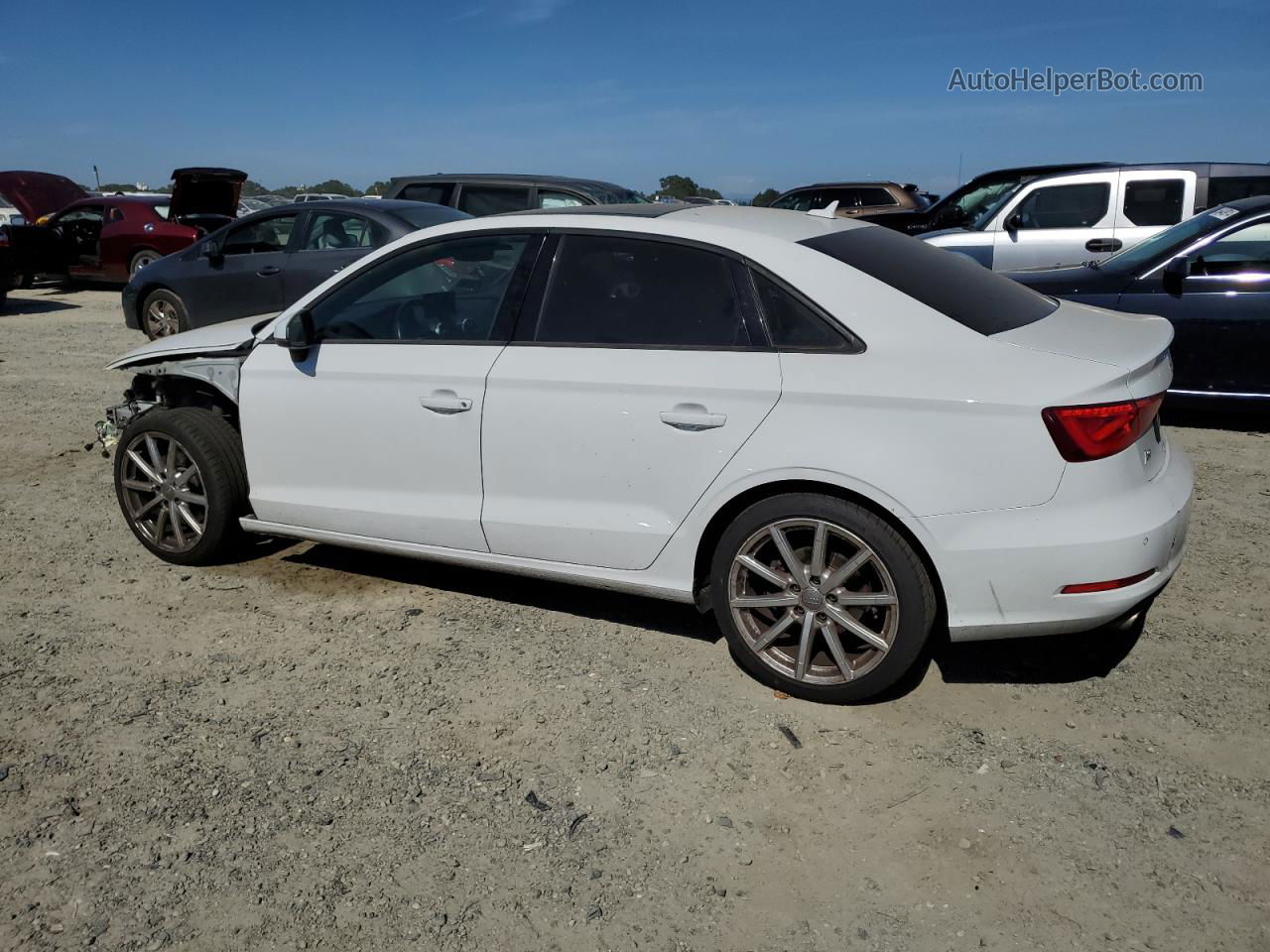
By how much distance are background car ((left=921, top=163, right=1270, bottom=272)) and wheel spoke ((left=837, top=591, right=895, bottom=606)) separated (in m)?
8.07

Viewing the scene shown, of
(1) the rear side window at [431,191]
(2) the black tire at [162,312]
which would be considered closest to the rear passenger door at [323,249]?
(2) the black tire at [162,312]

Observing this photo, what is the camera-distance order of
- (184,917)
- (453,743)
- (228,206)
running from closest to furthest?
(184,917), (453,743), (228,206)

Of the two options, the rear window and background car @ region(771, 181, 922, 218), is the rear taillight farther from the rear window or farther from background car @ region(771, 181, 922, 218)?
background car @ region(771, 181, 922, 218)

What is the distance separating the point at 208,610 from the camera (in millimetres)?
4602

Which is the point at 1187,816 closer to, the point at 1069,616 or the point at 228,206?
the point at 1069,616

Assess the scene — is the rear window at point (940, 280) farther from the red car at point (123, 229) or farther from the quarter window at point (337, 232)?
the red car at point (123, 229)

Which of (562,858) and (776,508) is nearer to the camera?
(562,858)

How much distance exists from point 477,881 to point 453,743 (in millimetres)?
720

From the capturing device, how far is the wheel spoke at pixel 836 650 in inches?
144

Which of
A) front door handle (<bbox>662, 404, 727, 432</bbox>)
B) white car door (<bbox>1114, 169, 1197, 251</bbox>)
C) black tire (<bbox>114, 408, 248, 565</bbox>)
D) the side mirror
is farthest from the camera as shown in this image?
white car door (<bbox>1114, 169, 1197, 251</bbox>)

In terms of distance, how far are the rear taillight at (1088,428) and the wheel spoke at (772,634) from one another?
41.5 inches

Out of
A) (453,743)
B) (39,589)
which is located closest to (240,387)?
(39,589)

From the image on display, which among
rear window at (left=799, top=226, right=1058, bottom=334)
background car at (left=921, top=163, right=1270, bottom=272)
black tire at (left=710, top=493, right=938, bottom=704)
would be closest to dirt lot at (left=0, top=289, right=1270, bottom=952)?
black tire at (left=710, top=493, right=938, bottom=704)

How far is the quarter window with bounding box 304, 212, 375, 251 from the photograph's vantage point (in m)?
9.48
